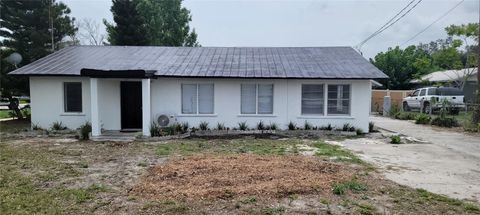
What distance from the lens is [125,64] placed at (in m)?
15.2

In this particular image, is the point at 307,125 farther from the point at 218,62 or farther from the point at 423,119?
the point at 423,119

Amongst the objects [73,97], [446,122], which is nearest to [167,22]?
[73,97]

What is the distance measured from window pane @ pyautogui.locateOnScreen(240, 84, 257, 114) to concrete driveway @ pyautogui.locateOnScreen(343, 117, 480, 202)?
406 centimetres

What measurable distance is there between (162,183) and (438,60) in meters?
24.2

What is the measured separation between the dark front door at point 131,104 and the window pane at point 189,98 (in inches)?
69.6

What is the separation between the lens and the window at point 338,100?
14.5 metres

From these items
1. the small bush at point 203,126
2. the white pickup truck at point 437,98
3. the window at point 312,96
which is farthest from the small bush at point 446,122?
the small bush at point 203,126

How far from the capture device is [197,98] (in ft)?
47.7

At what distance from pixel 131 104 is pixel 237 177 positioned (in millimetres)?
8940

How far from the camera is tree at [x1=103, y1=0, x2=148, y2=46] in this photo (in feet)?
105

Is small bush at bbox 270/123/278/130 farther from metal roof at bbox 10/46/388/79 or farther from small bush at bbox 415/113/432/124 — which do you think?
small bush at bbox 415/113/432/124

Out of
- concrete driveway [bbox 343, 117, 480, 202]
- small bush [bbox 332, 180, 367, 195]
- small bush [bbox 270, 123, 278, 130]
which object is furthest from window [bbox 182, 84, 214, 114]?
small bush [bbox 332, 180, 367, 195]

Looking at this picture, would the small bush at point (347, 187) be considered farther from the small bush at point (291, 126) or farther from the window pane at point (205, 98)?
the window pane at point (205, 98)

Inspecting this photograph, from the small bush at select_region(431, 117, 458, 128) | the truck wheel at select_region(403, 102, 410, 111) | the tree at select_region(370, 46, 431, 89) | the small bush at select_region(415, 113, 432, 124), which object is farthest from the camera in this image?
the tree at select_region(370, 46, 431, 89)
